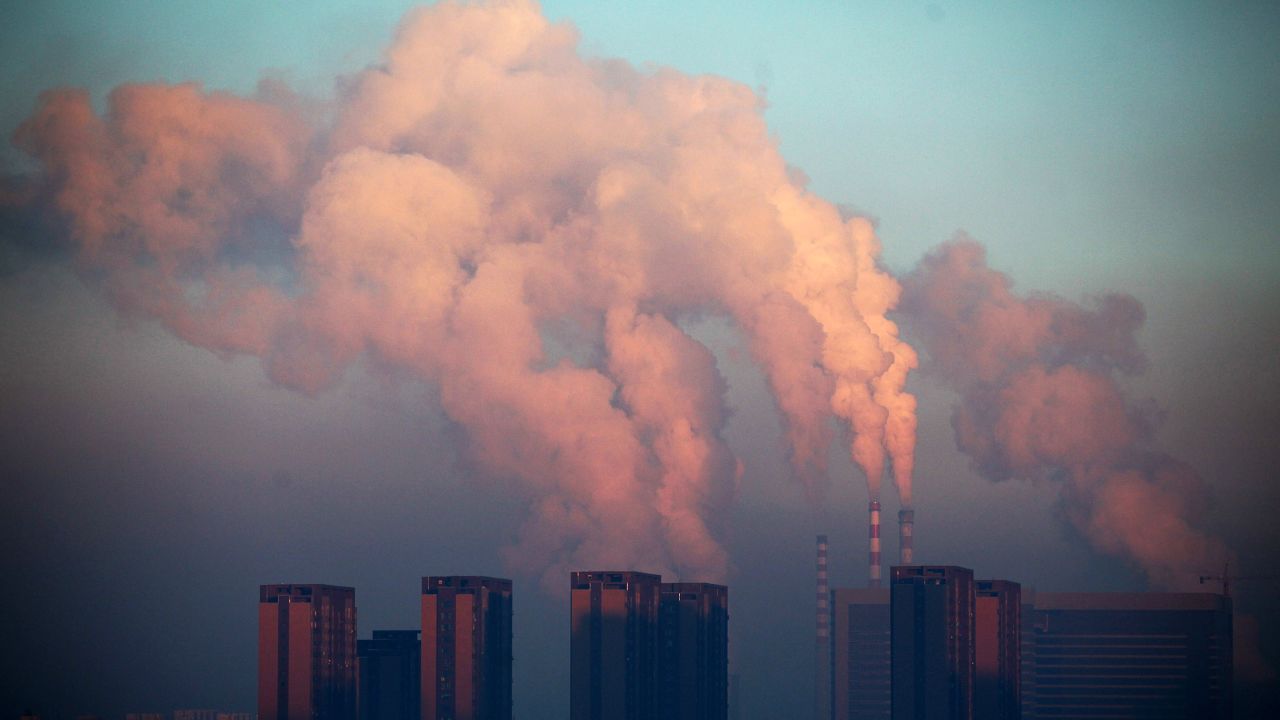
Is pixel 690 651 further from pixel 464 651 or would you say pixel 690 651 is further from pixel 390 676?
pixel 390 676

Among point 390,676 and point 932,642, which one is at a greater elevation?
point 932,642

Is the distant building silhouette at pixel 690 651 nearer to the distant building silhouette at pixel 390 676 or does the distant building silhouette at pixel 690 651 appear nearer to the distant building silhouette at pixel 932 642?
the distant building silhouette at pixel 932 642

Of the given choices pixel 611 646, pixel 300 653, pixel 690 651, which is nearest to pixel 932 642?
pixel 690 651

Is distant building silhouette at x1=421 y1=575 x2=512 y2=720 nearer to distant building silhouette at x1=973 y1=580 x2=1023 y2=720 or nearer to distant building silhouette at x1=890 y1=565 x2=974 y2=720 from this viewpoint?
distant building silhouette at x1=890 y1=565 x2=974 y2=720

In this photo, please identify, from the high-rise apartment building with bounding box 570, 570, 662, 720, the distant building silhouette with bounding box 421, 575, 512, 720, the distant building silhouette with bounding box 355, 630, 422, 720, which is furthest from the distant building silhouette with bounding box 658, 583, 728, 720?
the distant building silhouette with bounding box 355, 630, 422, 720

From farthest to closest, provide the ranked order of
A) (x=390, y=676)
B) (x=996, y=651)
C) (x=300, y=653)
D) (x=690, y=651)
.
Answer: (x=390, y=676)
(x=690, y=651)
(x=996, y=651)
(x=300, y=653)

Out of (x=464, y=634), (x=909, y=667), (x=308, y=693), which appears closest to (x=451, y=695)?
(x=464, y=634)
